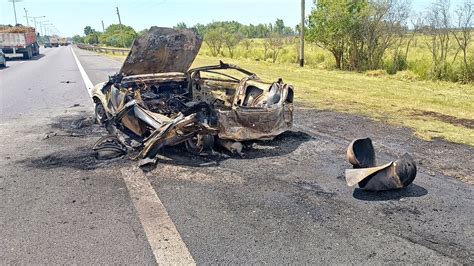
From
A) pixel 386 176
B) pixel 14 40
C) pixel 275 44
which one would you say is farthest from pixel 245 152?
pixel 14 40

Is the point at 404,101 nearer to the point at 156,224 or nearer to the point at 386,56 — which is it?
the point at 156,224

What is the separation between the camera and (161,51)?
28.6 ft

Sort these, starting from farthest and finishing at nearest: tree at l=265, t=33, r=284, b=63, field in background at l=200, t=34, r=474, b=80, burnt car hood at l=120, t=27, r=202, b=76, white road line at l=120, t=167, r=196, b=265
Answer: tree at l=265, t=33, r=284, b=63 < field in background at l=200, t=34, r=474, b=80 < burnt car hood at l=120, t=27, r=202, b=76 < white road line at l=120, t=167, r=196, b=265

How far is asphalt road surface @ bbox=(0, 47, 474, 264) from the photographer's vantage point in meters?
3.20

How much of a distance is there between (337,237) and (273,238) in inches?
21.6

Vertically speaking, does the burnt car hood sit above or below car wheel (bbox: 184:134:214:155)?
above

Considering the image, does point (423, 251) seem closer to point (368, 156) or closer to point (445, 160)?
point (368, 156)

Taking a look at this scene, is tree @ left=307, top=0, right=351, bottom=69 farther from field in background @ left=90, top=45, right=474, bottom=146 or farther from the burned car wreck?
the burned car wreck

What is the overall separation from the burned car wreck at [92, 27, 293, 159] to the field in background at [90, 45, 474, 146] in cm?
307

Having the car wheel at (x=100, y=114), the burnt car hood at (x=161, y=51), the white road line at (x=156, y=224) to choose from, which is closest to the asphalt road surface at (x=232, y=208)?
the white road line at (x=156, y=224)

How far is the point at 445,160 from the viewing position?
5.74m

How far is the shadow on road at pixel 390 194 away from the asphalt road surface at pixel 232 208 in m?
0.02

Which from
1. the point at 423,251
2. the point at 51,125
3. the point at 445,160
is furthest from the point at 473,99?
the point at 51,125

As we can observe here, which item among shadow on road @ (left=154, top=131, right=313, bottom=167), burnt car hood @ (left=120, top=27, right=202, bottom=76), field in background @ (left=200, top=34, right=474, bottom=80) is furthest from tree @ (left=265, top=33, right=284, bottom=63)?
shadow on road @ (left=154, top=131, right=313, bottom=167)
